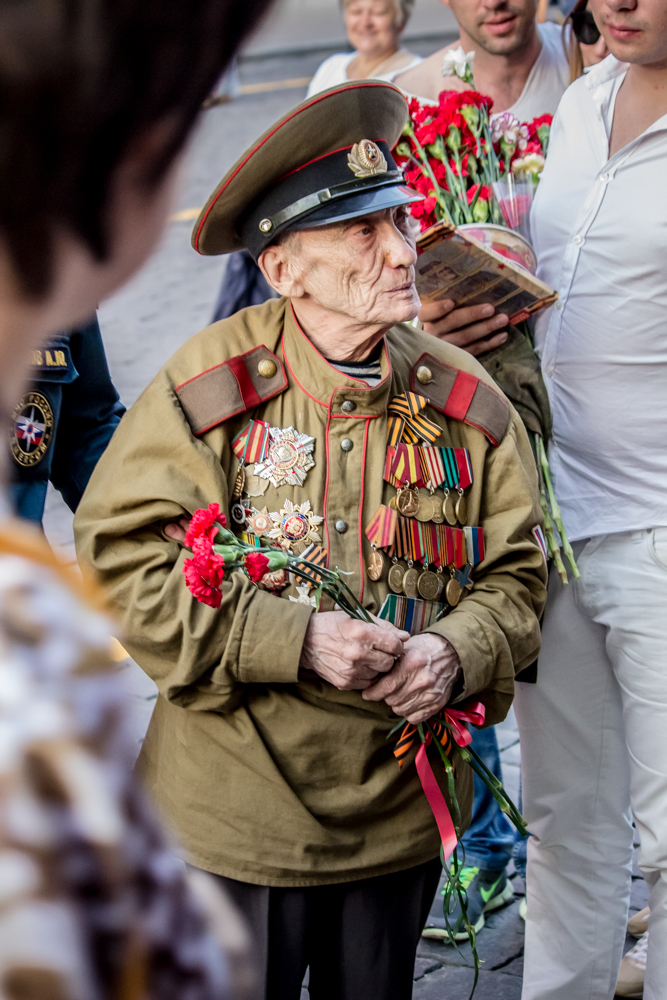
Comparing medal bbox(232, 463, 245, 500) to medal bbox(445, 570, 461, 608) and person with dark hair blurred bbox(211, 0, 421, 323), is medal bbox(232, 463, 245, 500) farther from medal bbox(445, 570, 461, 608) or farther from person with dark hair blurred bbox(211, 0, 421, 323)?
person with dark hair blurred bbox(211, 0, 421, 323)

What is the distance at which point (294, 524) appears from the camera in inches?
83.8

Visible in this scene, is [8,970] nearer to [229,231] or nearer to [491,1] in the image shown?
[229,231]

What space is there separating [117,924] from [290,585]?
5.35ft

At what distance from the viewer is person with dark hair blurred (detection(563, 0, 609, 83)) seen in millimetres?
3123

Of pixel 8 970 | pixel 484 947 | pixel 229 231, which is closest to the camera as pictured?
pixel 8 970

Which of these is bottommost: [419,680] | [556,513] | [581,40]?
[419,680]

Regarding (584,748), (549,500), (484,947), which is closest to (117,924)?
(549,500)

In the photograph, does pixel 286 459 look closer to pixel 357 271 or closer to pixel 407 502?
pixel 407 502

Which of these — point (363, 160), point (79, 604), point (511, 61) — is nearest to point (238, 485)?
point (363, 160)

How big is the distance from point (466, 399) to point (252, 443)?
48cm

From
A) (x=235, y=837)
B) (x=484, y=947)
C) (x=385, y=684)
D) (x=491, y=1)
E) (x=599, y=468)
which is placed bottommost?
(x=484, y=947)

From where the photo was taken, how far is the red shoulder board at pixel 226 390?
6.95ft

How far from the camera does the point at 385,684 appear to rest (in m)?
2.06

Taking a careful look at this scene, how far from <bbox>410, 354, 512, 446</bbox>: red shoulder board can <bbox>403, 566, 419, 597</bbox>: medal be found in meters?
0.34
